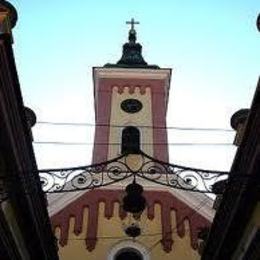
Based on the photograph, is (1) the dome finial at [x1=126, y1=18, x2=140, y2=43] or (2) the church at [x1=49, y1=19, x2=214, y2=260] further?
(1) the dome finial at [x1=126, y1=18, x2=140, y2=43]

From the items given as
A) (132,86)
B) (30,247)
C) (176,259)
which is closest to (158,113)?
(132,86)

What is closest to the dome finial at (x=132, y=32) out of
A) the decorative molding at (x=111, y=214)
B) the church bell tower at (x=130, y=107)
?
the church bell tower at (x=130, y=107)

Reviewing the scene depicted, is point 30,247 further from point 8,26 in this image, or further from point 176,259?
point 176,259

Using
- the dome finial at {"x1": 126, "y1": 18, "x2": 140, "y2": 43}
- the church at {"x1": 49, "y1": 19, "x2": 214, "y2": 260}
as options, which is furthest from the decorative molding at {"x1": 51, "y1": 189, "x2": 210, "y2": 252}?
the dome finial at {"x1": 126, "y1": 18, "x2": 140, "y2": 43}

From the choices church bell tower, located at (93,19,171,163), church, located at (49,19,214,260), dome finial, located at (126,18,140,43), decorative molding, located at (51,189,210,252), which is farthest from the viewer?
dome finial, located at (126,18,140,43)

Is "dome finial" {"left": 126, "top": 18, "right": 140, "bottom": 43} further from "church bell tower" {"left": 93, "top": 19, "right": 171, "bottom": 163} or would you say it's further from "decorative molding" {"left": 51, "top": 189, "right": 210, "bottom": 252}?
"decorative molding" {"left": 51, "top": 189, "right": 210, "bottom": 252}

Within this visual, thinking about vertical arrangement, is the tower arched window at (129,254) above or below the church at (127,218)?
below

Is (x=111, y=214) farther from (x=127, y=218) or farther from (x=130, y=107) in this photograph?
(x=130, y=107)

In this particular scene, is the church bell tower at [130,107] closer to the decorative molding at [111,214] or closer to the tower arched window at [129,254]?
the decorative molding at [111,214]

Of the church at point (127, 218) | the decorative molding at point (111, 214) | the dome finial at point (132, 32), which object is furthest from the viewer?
the dome finial at point (132, 32)

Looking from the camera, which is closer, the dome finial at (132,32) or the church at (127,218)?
the church at (127,218)

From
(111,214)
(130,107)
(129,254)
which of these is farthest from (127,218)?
(130,107)

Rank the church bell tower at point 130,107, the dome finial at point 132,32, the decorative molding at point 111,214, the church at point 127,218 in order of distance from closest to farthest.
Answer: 1. the church at point 127,218
2. the decorative molding at point 111,214
3. the church bell tower at point 130,107
4. the dome finial at point 132,32

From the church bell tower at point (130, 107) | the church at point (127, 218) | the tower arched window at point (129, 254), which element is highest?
the church bell tower at point (130, 107)
